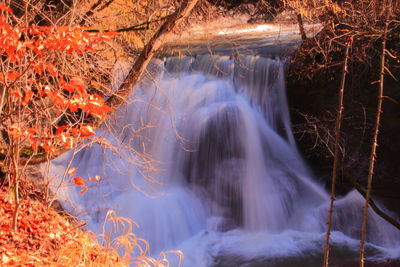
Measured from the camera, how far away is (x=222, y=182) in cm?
903

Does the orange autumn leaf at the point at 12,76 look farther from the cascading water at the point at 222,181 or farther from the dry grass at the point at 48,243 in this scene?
the cascading water at the point at 222,181

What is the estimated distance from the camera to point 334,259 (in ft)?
23.2

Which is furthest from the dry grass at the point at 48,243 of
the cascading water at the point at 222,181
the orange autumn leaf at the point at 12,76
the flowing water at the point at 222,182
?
the cascading water at the point at 222,181

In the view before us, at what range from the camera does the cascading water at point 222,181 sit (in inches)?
300

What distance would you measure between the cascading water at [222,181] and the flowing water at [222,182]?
21 millimetres

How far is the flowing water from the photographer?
7578 millimetres

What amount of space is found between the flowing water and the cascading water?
21 millimetres

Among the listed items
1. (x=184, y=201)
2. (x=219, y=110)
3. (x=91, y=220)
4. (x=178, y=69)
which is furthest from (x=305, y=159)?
(x=91, y=220)

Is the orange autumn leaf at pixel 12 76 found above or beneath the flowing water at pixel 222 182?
above

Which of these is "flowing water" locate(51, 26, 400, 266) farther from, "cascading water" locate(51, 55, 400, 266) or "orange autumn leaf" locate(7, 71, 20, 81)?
"orange autumn leaf" locate(7, 71, 20, 81)

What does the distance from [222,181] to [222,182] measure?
0.08 ft

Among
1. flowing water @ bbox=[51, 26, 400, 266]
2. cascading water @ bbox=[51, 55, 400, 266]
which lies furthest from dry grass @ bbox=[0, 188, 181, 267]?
cascading water @ bbox=[51, 55, 400, 266]

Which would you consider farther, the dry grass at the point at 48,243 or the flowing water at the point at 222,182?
the flowing water at the point at 222,182

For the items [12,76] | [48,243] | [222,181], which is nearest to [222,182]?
[222,181]
